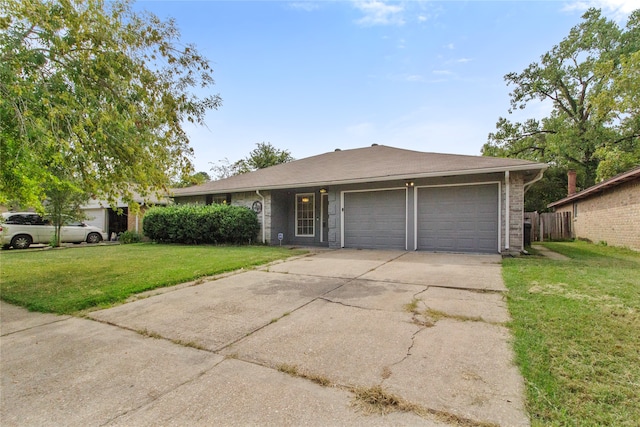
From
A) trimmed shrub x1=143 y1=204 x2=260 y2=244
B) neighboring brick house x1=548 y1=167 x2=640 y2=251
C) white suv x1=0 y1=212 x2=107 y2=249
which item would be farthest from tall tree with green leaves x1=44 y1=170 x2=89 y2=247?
neighboring brick house x1=548 y1=167 x2=640 y2=251

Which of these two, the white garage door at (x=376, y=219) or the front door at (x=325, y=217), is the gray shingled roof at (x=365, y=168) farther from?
the front door at (x=325, y=217)

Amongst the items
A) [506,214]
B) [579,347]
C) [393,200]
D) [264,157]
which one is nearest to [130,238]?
[393,200]

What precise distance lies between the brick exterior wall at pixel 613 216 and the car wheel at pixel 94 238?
72.7 ft

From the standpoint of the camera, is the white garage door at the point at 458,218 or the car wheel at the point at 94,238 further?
the car wheel at the point at 94,238

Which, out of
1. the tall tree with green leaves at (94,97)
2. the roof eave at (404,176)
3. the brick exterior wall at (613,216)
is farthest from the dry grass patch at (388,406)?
the brick exterior wall at (613,216)

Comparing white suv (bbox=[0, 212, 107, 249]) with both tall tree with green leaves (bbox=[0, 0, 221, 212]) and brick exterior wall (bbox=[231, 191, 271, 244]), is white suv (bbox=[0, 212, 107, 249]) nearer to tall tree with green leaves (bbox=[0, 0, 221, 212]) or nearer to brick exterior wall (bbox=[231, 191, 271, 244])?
brick exterior wall (bbox=[231, 191, 271, 244])

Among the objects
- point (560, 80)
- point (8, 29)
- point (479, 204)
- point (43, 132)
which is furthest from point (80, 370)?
point (560, 80)

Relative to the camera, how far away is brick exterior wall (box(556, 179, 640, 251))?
967 cm

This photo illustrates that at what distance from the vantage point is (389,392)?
206cm

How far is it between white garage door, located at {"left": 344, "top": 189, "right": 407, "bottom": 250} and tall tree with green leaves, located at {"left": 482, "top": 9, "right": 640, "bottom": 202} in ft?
47.6

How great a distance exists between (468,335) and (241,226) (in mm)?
9900

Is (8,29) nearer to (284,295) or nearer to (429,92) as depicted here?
(284,295)

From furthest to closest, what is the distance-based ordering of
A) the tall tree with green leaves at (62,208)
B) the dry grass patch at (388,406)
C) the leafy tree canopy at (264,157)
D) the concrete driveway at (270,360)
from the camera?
the leafy tree canopy at (264,157)
the tall tree with green leaves at (62,208)
the concrete driveway at (270,360)
the dry grass patch at (388,406)

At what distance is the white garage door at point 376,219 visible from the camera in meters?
9.87
